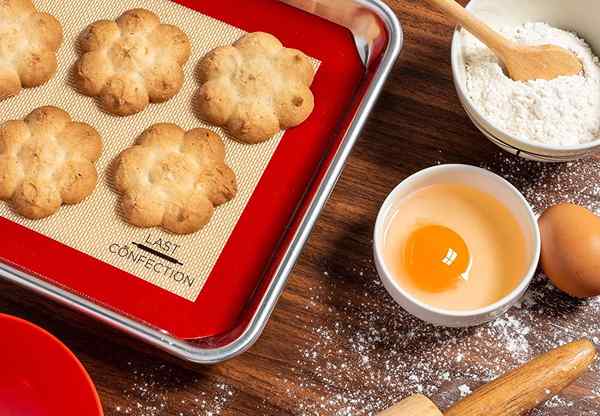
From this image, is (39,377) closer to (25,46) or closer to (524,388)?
(25,46)

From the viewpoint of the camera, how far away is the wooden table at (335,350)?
1.24m

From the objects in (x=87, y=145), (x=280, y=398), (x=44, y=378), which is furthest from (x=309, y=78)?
(x=44, y=378)

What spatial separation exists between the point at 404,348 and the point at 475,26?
1.55 ft

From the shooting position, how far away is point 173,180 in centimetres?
125

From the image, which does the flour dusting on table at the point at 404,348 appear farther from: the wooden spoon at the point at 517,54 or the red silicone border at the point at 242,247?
the wooden spoon at the point at 517,54

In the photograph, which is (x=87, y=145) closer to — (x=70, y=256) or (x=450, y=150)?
(x=70, y=256)

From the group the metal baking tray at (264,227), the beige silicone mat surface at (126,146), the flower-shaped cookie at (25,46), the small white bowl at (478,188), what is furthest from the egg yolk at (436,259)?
the flower-shaped cookie at (25,46)

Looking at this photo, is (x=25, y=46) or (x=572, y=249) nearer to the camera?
(x=572, y=249)

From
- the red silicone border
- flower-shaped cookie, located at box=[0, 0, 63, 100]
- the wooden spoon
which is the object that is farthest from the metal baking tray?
flower-shaped cookie, located at box=[0, 0, 63, 100]

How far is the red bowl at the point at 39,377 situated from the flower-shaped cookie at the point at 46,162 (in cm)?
17

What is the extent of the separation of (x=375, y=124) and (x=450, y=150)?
0.12 m

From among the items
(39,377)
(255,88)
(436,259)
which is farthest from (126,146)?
(436,259)

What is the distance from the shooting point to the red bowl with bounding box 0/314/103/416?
1.15 meters

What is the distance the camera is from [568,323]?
1.26 meters
